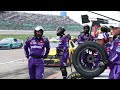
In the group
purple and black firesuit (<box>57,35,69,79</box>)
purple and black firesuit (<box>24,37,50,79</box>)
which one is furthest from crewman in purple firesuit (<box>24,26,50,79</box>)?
purple and black firesuit (<box>57,35,69,79</box>)

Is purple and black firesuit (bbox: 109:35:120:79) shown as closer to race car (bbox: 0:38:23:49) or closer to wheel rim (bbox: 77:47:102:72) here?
wheel rim (bbox: 77:47:102:72)

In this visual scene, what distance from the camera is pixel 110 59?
372cm

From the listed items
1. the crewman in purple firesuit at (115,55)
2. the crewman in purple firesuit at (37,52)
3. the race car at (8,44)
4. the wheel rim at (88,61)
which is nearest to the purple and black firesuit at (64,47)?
the crewman in purple firesuit at (37,52)

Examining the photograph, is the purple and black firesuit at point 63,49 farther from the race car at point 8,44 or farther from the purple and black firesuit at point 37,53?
the race car at point 8,44

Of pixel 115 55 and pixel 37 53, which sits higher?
pixel 115 55

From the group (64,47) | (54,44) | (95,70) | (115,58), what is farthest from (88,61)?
(54,44)

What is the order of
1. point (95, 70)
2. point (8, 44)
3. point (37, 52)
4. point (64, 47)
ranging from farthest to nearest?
1. point (8, 44)
2. point (64, 47)
3. point (37, 52)
4. point (95, 70)

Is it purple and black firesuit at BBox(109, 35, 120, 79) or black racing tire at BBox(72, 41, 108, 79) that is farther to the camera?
purple and black firesuit at BBox(109, 35, 120, 79)

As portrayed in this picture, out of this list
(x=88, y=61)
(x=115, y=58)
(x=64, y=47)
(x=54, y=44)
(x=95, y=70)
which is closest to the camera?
(x=95, y=70)

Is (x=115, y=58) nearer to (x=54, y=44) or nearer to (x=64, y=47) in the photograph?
(x=64, y=47)

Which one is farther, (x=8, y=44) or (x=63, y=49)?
(x=8, y=44)
